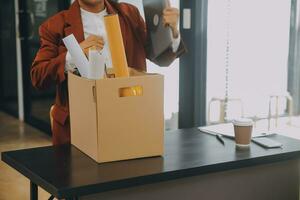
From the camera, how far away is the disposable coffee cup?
5.91ft

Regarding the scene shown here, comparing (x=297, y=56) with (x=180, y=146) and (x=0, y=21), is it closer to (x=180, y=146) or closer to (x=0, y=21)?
(x=180, y=146)

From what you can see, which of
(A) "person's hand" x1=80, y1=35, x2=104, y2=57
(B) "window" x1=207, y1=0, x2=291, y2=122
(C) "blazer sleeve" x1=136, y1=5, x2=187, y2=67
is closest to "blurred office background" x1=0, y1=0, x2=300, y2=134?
(B) "window" x1=207, y1=0, x2=291, y2=122

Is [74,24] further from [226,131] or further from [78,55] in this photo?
[226,131]

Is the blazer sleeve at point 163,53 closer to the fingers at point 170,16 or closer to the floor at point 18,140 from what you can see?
the fingers at point 170,16

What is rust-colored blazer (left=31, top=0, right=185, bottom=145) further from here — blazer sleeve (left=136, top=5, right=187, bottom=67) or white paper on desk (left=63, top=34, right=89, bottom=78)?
white paper on desk (left=63, top=34, right=89, bottom=78)

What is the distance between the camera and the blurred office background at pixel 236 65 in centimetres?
330

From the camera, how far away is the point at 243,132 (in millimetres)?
1817

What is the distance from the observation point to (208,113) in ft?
11.5

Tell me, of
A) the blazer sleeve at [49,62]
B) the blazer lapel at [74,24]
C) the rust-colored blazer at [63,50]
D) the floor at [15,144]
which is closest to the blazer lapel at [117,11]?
the rust-colored blazer at [63,50]

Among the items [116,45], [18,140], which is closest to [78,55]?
[116,45]

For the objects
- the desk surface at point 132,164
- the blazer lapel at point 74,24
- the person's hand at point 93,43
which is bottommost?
the desk surface at point 132,164

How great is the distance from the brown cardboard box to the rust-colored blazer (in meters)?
0.45

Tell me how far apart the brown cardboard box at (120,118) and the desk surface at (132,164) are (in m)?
0.04

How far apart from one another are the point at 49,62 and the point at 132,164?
0.73m
